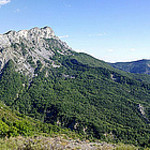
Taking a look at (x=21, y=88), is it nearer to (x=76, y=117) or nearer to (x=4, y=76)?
(x=4, y=76)

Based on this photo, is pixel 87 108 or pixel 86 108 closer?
pixel 87 108

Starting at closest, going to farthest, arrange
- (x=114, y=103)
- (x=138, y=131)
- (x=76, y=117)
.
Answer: (x=138, y=131) → (x=76, y=117) → (x=114, y=103)

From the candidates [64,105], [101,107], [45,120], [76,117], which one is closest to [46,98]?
[64,105]

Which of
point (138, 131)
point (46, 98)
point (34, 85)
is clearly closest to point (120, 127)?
point (138, 131)

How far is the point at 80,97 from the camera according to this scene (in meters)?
184

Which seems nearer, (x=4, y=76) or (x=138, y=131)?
(x=138, y=131)

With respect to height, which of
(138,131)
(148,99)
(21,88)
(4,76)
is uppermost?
(4,76)

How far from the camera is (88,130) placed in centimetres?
12888

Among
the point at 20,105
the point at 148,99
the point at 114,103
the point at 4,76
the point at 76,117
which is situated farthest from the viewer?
the point at 4,76

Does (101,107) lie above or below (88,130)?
above

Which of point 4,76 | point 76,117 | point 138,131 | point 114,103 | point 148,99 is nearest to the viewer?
point 138,131

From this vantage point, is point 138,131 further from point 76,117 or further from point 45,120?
point 45,120

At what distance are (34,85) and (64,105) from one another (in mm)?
57910

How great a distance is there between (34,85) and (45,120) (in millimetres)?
66937
